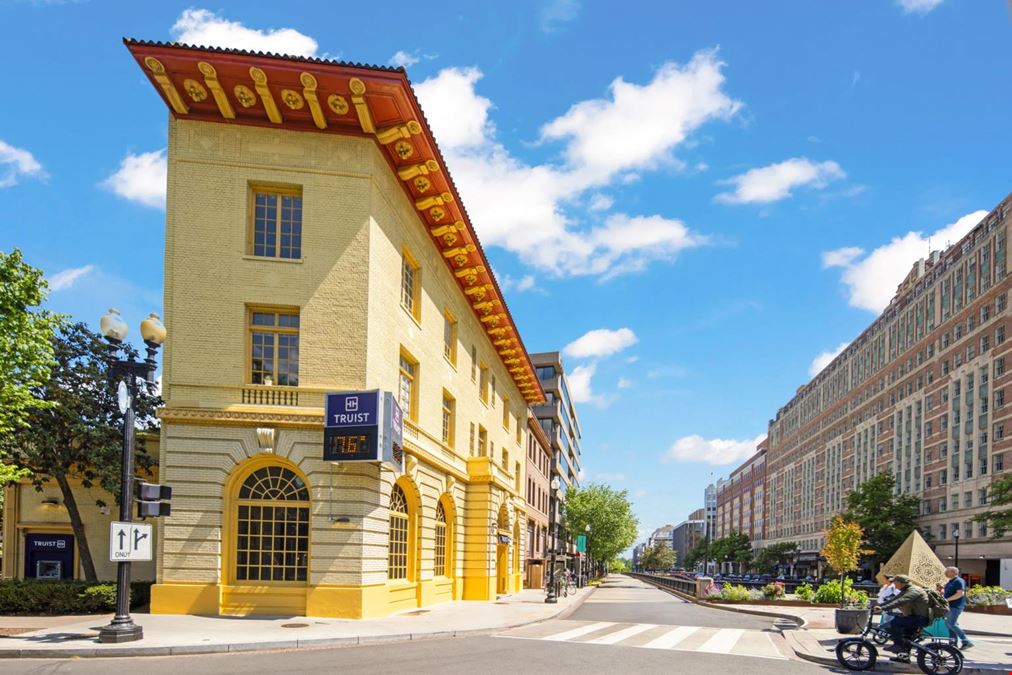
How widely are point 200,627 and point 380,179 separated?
479 inches

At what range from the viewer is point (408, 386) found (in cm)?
2656

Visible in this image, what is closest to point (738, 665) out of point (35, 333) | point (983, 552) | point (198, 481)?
point (198, 481)

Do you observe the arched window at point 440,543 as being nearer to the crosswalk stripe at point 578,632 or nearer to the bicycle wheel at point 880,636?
the crosswalk stripe at point 578,632

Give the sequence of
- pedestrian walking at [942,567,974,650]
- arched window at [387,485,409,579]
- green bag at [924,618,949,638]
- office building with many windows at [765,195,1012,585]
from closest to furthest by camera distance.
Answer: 1. green bag at [924,618,949,638]
2. pedestrian walking at [942,567,974,650]
3. arched window at [387,485,409,579]
4. office building with many windows at [765,195,1012,585]

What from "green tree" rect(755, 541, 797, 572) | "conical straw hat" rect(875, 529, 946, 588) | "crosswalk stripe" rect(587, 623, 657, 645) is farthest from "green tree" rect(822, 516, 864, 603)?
"green tree" rect(755, 541, 797, 572)

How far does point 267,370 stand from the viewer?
2169 centimetres

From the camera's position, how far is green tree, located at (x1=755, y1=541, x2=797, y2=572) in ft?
439

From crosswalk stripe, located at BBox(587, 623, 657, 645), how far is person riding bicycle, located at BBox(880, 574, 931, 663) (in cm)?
576

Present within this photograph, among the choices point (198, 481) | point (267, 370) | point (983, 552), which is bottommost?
point (983, 552)

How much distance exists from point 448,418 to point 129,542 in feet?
56.9

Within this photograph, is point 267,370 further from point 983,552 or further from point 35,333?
point 983,552

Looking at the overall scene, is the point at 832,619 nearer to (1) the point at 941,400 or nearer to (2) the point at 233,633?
(2) the point at 233,633

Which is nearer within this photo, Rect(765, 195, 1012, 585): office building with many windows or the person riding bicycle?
the person riding bicycle

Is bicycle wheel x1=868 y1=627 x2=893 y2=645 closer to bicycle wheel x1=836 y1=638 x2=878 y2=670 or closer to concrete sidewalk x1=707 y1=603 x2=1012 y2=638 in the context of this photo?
bicycle wheel x1=836 y1=638 x2=878 y2=670
